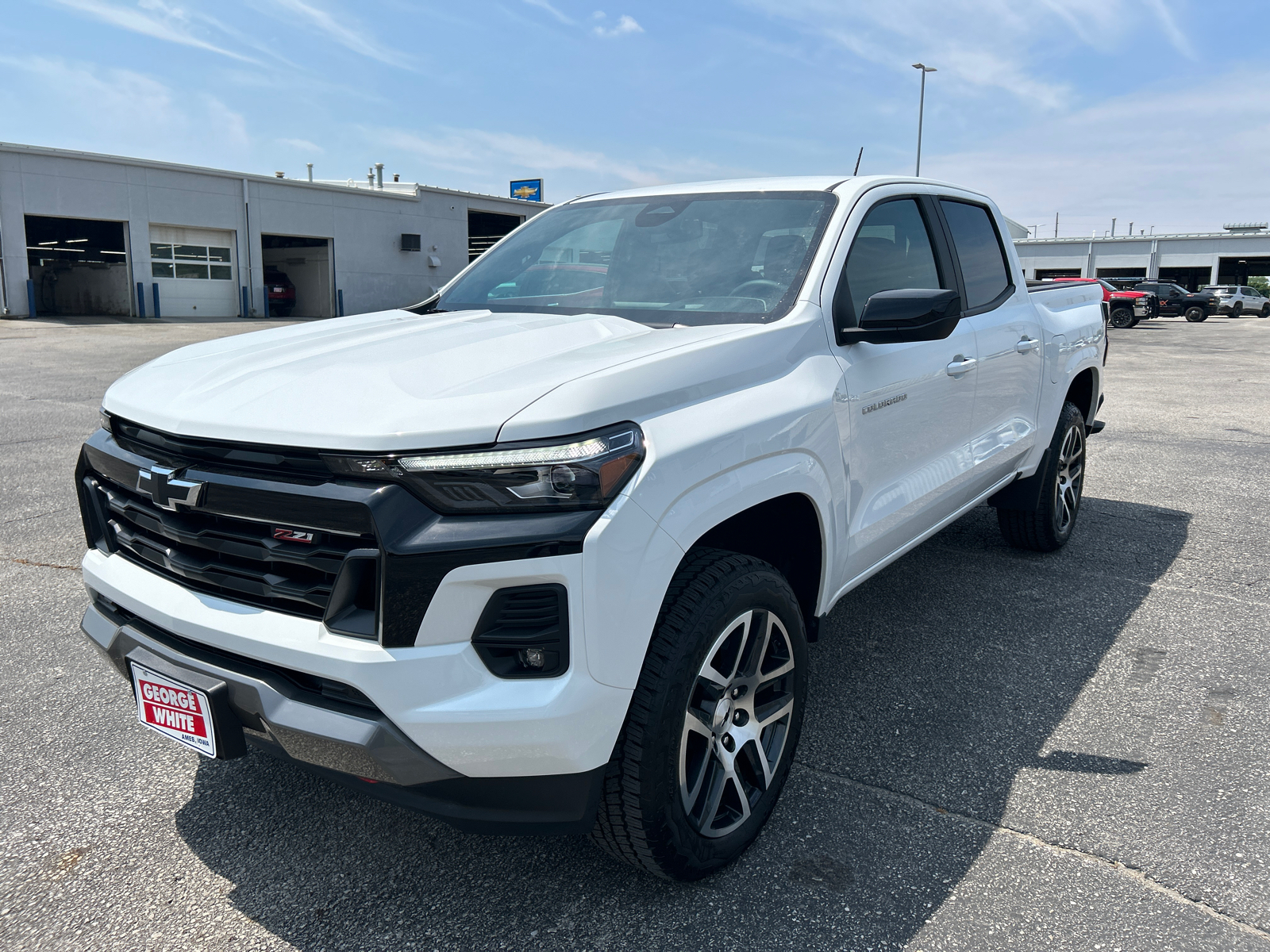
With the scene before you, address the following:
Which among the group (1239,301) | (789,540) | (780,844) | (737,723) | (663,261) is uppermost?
(663,261)

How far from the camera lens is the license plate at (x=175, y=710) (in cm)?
210

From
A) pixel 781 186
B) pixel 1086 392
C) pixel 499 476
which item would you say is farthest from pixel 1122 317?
pixel 499 476

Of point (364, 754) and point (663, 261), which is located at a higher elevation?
point (663, 261)

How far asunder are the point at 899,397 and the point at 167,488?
2.19 meters

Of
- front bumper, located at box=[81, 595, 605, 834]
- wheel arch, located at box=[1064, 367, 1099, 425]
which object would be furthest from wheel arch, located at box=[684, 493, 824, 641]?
wheel arch, located at box=[1064, 367, 1099, 425]

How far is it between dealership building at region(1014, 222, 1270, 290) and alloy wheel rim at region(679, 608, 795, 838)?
206 feet

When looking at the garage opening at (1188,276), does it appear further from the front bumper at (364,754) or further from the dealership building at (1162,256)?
the front bumper at (364,754)

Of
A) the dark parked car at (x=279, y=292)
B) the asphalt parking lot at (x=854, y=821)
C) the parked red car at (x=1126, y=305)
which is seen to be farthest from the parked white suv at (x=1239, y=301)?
the asphalt parking lot at (x=854, y=821)

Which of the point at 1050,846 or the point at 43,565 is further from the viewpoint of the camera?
the point at 43,565

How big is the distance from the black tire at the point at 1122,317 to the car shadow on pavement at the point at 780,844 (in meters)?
37.2

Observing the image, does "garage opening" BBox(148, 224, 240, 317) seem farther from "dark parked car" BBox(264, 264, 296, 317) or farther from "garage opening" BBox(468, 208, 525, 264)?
"garage opening" BBox(468, 208, 525, 264)

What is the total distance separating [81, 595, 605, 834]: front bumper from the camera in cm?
190

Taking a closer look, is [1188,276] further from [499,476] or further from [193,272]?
[499,476]

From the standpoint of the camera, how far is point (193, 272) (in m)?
31.7
